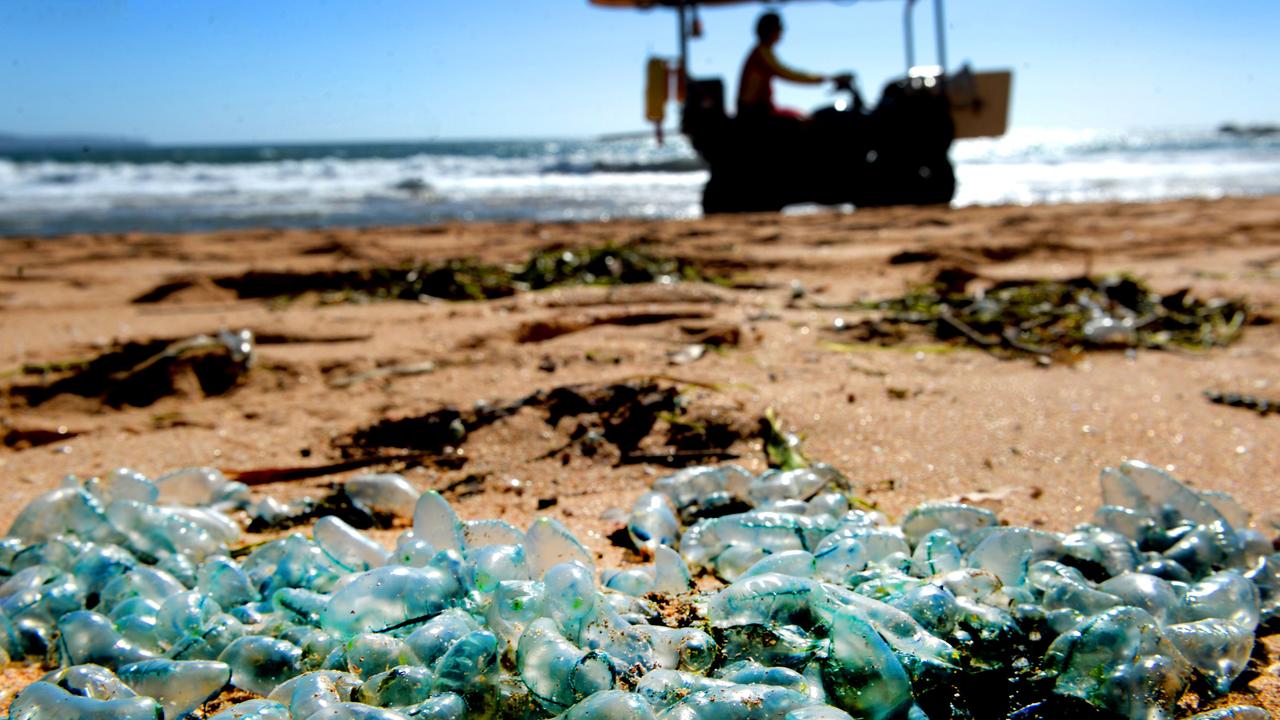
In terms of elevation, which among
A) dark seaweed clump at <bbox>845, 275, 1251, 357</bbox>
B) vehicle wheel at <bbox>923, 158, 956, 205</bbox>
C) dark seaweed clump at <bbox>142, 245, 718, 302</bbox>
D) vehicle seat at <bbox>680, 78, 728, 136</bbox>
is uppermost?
vehicle seat at <bbox>680, 78, 728, 136</bbox>

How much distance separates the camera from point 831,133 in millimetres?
7418

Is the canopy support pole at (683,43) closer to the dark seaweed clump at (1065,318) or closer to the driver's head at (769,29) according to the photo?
the driver's head at (769,29)

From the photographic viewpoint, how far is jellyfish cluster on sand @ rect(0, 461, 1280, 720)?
987 mm

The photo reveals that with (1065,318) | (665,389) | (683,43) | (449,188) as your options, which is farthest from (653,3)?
(449,188)

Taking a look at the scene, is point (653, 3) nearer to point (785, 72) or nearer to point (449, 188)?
point (785, 72)

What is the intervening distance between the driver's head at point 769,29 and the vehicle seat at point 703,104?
0.47 m

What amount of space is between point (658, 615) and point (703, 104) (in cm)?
649

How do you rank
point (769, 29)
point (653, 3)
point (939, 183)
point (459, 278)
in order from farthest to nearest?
1. point (939, 183)
2. point (653, 3)
3. point (769, 29)
4. point (459, 278)

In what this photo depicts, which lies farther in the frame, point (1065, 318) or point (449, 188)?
point (449, 188)

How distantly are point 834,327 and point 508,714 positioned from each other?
205cm

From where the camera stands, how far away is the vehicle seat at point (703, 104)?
7.19 m

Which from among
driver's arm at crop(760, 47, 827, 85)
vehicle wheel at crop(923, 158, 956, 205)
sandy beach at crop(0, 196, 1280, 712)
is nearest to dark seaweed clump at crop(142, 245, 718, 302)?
sandy beach at crop(0, 196, 1280, 712)

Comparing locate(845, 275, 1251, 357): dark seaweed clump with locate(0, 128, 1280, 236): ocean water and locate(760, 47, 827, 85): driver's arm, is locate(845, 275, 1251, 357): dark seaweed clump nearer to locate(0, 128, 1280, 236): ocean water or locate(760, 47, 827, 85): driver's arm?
locate(760, 47, 827, 85): driver's arm

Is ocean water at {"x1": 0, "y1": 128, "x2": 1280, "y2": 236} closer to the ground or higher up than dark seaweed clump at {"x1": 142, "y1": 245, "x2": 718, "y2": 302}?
higher up
